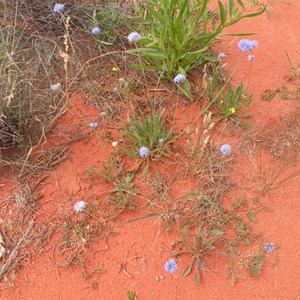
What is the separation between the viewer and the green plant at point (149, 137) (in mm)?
2242

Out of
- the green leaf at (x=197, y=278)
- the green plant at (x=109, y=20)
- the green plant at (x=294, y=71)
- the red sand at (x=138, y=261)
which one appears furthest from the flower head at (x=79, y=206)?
the green plant at (x=294, y=71)

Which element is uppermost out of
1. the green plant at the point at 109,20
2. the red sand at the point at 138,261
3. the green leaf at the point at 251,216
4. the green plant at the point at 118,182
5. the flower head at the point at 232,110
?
the green plant at the point at 109,20

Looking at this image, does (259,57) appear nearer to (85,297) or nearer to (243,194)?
(243,194)

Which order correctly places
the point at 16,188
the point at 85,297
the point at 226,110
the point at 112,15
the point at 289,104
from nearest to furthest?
1. the point at 85,297
2. the point at 16,188
3. the point at 226,110
4. the point at 289,104
5. the point at 112,15

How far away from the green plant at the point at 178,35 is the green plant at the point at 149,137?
1.37 feet

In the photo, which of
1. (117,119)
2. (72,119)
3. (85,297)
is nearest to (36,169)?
(72,119)

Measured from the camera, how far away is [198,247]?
6.39 ft

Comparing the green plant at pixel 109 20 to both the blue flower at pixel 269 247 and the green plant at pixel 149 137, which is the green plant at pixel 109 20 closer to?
the green plant at pixel 149 137

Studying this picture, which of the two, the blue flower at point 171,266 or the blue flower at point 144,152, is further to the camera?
the blue flower at point 144,152

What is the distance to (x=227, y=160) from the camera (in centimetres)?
229

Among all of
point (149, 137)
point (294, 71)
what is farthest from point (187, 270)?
point (294, 71)

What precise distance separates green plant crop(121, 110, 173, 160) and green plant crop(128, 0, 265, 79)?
42cm

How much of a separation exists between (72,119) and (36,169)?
46cm

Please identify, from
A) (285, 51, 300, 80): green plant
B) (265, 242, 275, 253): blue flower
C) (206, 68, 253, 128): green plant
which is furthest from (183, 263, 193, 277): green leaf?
(285, 51, 300, 80): green plant
